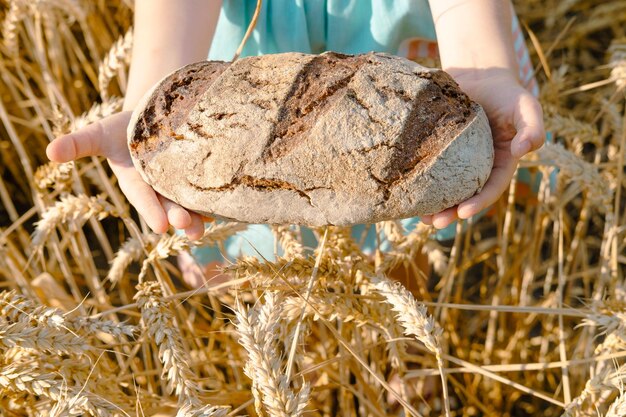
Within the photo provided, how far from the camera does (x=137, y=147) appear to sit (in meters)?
1.05

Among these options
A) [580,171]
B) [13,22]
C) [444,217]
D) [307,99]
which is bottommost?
[580,171]

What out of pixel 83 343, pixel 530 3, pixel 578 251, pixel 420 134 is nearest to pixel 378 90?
pixel 420 134

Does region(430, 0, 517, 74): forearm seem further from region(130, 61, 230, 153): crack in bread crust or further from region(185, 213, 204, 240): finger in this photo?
region(185, 213, 204, 240): finger

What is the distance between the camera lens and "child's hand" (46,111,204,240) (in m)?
1.03

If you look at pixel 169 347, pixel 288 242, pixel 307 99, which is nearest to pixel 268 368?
pixel 169 347

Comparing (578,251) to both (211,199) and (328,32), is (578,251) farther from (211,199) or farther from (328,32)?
(211,199)

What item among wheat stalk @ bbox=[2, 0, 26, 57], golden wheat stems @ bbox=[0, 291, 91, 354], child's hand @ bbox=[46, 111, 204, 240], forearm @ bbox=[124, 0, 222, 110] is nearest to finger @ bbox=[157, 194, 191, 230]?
child's hand @ bbox=[46, 111, 204, 240]

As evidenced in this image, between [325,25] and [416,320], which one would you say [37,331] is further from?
[325,25]

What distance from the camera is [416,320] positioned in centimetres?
88

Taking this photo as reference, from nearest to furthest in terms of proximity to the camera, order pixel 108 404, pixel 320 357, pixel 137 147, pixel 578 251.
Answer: pixel 108 404 → pixel 137 147 → pixel 320 357 → pixel 578 251

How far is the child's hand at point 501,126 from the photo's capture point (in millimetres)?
1022

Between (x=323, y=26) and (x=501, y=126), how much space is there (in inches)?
23.7

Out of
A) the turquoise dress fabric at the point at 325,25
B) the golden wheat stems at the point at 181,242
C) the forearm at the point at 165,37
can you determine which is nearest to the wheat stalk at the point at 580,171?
the turquoise dress fabric at the point at 325,25

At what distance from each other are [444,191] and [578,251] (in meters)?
1.07
